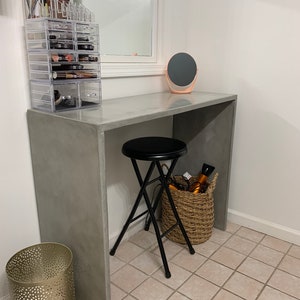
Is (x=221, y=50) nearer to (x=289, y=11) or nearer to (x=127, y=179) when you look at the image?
(x=289, y=11)

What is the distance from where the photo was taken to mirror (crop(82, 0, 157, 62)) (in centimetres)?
169

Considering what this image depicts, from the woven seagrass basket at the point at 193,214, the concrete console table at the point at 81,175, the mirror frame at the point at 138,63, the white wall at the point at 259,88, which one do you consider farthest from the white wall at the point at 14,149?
the white wall at the point at 259,88

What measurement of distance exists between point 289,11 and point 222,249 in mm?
1408

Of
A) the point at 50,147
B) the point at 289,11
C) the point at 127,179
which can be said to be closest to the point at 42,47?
the point at 50,147

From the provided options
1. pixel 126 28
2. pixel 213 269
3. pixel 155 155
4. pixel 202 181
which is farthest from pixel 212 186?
pixel 126 28

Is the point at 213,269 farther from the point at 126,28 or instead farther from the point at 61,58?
the point at 126,28

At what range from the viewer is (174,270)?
168cm

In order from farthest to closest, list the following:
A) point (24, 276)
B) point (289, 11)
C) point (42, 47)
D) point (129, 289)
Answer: point (289, 11), point (129, 289), point (24, 276), point (42, 47)

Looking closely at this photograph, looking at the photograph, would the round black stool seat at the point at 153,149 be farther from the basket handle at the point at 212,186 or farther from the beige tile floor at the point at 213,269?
the beige tile floor at the point at 213,269

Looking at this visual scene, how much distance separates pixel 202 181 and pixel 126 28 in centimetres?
106

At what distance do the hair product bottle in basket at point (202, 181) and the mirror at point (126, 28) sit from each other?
79 cm

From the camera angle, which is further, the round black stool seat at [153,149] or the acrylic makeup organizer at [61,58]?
the round black stool seat at [153,149]

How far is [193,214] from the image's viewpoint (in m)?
1.84

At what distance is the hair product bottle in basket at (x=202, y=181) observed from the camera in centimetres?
195
